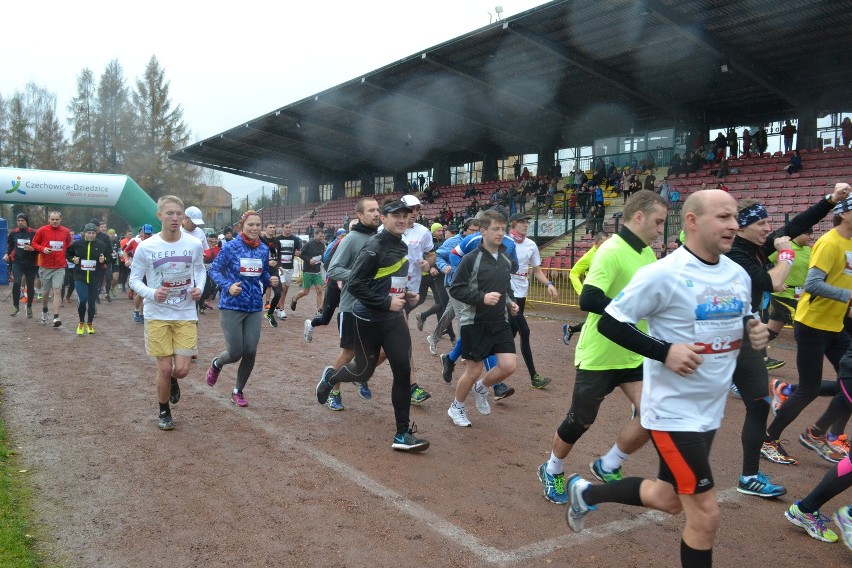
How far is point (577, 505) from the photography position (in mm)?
3486

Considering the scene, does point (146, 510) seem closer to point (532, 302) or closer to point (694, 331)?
point (694, 331)

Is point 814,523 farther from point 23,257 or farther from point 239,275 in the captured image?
point 23,257

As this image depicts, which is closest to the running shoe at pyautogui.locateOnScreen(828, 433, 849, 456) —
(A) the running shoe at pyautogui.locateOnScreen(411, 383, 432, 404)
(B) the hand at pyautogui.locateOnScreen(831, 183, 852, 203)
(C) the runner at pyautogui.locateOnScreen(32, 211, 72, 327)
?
(B) the hand at pyautogui.locateOnScreen(831, 183, 852, 203)

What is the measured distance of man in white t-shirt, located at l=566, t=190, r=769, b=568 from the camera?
2877mm

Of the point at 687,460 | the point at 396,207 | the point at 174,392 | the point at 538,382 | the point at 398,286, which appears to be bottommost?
the point at 538,382

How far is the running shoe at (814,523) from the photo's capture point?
12.6ft

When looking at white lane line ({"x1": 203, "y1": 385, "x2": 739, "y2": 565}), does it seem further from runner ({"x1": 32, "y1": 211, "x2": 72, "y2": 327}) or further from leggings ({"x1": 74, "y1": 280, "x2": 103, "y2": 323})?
runner ({"x1": 32, "y1": 211, "x2": 72, "y2": 327})

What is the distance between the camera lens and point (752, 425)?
4.48m

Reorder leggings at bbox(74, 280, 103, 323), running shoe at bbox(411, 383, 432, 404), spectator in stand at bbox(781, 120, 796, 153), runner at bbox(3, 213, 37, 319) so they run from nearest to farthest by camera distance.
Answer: running shoe at bbox(411, 383, 432, 404) < leggings at bbox(74, 280, 103, 323) < runner at bbox(3, 213, 37, 319) < spectator in stand at bbox(781, 120, 796, 153)

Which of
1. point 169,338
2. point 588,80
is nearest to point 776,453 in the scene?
point 169,338

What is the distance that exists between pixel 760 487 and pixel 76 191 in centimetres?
2508

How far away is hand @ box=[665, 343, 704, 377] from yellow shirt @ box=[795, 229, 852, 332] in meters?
2.98

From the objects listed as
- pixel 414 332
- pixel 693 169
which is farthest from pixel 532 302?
pixel 693 169

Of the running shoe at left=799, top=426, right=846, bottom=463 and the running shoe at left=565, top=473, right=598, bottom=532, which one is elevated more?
the running shoe at left=565, top=473, right=598, bottom=532
